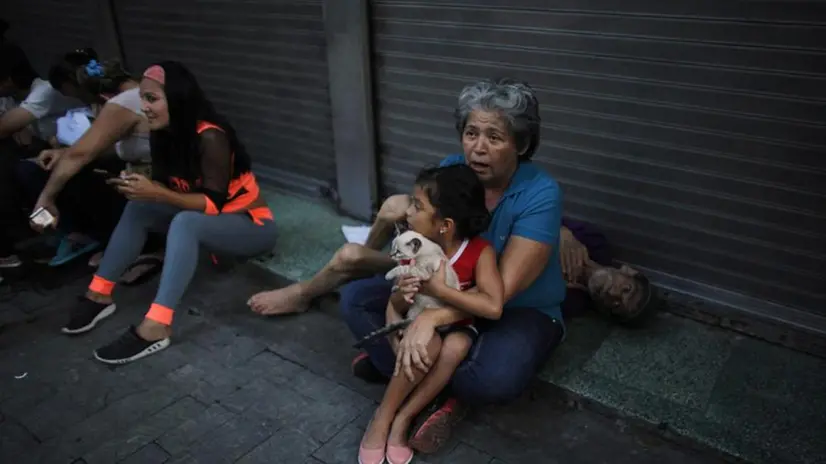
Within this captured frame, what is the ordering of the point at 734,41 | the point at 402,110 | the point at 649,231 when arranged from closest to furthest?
the point at 734,41, the point at 649,231, the point at 402,110

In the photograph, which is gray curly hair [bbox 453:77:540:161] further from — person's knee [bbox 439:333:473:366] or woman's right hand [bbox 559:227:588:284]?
woman's right hand [bbox 559:227:588:284]

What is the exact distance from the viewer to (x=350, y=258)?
3.36 metres

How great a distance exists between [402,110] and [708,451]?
110 inches

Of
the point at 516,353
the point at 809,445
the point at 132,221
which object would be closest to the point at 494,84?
the point at 516,353

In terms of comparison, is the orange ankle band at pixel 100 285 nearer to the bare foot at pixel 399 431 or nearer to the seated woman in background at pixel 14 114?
the seated woman in background at pixel 14 114

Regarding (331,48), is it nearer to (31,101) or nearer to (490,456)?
(31,101)

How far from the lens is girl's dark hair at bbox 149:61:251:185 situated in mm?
3498

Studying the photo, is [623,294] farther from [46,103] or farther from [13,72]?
[13,72]

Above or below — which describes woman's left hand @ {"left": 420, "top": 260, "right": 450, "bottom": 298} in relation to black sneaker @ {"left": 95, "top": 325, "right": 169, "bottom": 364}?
above

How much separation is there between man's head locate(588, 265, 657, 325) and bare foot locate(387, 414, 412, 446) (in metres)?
1.32

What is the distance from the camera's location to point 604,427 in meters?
2.92

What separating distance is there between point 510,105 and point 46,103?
3.69 m

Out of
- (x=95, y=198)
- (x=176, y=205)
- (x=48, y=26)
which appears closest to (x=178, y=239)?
(x=176, y=205)

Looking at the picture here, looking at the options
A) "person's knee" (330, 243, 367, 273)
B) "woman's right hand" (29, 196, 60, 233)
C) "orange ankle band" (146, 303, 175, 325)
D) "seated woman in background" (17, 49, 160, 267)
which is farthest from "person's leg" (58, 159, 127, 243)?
"person's knee" (330, 243, 367, 273)
